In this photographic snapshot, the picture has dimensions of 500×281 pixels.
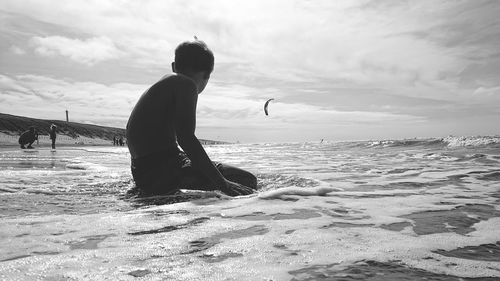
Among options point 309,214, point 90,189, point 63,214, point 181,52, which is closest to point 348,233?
point 309,214

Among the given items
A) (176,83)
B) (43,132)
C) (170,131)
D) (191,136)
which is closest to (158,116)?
(170,131)

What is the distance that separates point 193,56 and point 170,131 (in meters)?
0.76

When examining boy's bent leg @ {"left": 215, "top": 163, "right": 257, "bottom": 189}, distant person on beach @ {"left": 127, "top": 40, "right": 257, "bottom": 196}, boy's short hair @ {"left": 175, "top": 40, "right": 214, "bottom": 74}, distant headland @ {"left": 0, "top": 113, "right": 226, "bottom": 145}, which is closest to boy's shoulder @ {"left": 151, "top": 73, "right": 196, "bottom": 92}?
distant person on beach @ {"left": 127, "top": 40, "right": 257, "bottom": 196}

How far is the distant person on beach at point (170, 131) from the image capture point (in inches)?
125

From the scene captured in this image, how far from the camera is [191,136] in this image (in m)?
2.99

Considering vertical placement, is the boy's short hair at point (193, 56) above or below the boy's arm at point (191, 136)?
above

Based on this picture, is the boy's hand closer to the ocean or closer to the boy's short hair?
the ocean

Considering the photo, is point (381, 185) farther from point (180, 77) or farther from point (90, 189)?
point (90, 189)

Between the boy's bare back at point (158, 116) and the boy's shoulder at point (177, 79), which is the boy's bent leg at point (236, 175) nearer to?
the boy's bare back at point (158, 116)

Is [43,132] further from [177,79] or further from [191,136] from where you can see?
[191,136]

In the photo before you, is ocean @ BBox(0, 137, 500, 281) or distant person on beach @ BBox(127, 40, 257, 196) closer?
ocean @ BBox(0, 137, 500, 281)

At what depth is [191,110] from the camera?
309 cm

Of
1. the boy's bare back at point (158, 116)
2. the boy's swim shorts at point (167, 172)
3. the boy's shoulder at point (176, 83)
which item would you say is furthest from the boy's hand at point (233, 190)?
the boy's shoulder at point (176, 83)

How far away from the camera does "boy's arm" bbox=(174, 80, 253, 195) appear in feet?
9.81
